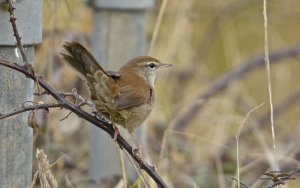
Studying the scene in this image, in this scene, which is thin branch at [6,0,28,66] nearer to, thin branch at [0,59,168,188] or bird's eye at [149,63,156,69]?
thin branch at [0,59,168,188]

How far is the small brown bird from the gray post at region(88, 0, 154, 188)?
72cm

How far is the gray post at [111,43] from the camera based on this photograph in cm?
388

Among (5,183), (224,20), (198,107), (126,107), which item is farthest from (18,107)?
(224,20)

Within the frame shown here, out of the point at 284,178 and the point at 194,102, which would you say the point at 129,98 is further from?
the point at 194,102

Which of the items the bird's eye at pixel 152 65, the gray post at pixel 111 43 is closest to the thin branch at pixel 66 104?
the bird's eye at pixel 152 65

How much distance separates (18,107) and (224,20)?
4.06 m

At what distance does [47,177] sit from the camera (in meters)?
2.51

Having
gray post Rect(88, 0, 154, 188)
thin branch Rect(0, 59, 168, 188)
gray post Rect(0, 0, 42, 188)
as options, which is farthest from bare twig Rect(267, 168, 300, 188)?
gray post Rect(88, 0, 154, 188)

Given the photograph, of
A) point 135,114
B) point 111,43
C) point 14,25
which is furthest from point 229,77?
point 14,25

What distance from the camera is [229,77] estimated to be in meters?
5.29

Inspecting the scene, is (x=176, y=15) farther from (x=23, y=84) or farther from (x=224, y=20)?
(x=23, y=84)

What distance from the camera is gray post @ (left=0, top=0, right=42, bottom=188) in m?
2.33

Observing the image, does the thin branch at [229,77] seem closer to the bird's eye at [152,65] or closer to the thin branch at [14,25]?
the bird's eye at [152,65]

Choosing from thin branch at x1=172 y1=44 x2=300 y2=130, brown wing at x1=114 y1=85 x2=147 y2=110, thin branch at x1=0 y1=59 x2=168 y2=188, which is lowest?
thin branch at x1=0 y1=59 x2=168 y2=188
